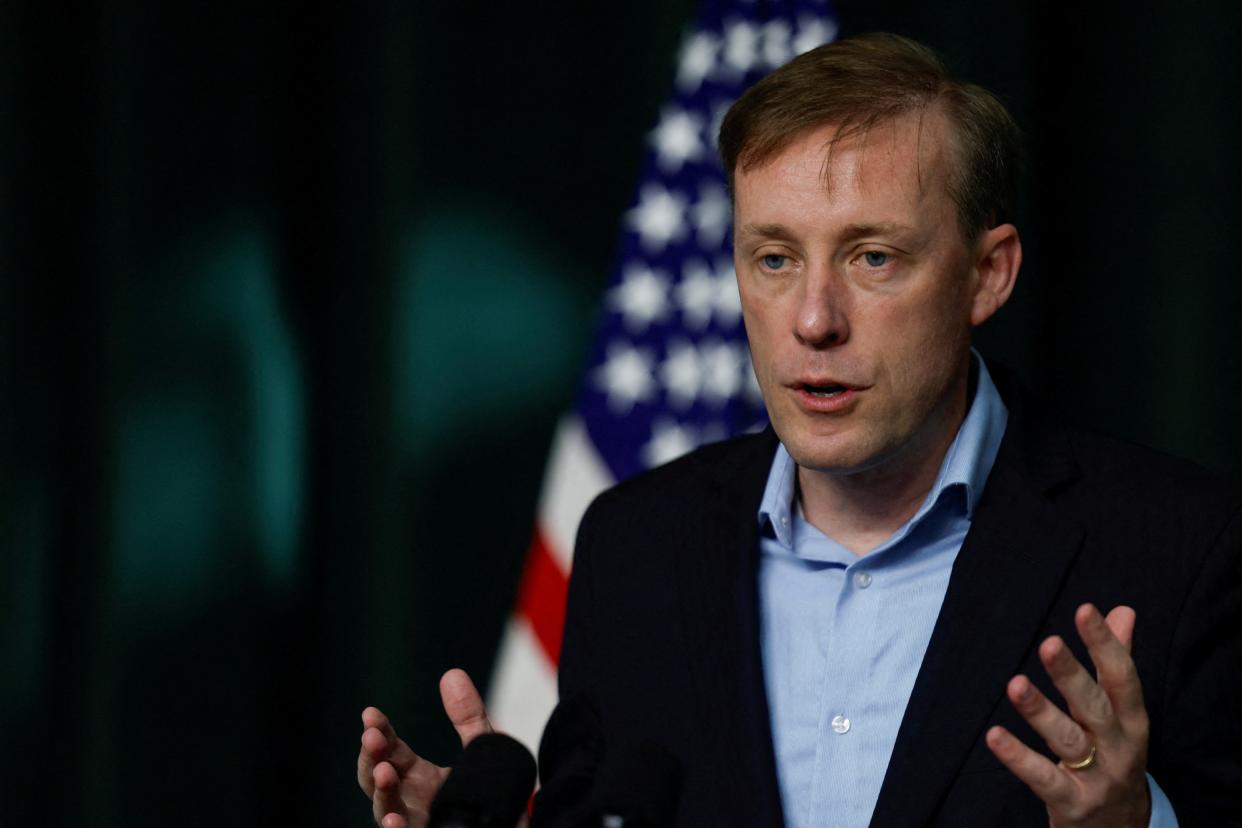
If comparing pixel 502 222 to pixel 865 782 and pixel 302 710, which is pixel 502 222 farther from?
Answer: pixel 865 782

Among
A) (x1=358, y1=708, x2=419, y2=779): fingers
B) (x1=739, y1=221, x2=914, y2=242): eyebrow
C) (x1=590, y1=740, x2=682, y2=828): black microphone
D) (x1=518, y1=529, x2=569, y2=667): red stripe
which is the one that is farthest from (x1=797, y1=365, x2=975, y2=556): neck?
(x1=518, y1=529, x2=569, y2=667): red stripe

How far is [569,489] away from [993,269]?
3.68 ft

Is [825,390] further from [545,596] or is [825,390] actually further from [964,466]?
[545,596]

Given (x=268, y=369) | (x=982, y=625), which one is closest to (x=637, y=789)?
(x=982, y=625)

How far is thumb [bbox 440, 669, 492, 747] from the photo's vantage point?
5.47 feet

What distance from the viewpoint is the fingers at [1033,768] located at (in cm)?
134

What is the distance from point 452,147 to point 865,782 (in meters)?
1.75

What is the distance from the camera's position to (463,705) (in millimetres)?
1672

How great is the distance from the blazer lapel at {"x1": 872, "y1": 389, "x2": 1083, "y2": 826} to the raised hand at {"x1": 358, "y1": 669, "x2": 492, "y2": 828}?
1.64ft

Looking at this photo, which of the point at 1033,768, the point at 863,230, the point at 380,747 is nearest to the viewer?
the point at 1033,768

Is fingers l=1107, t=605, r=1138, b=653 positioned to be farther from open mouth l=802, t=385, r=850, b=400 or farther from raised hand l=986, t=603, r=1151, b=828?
open mouth l=802, t=385, r=850, b=400

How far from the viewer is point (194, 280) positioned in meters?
3.05

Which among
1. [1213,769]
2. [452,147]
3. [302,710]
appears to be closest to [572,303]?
[452,147]

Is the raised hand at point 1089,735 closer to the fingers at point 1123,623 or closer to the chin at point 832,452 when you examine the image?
the fingers at point 1123,623
